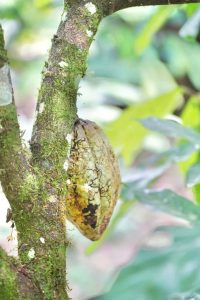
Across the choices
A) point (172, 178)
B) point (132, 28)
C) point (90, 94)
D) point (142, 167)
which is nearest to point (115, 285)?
point (142, 167)

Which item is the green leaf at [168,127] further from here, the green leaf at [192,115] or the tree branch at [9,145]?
the green leaf at [192,115]

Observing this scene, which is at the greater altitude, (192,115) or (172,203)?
(192,115)

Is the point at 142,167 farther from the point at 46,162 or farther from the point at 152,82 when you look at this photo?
the point at 152,82

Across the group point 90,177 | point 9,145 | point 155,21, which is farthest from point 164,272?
point 155,21

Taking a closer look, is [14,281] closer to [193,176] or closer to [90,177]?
[90,177]

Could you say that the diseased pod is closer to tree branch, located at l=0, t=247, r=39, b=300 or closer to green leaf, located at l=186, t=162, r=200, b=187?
tree branch, located at l=0, t=247, r=39, b=300

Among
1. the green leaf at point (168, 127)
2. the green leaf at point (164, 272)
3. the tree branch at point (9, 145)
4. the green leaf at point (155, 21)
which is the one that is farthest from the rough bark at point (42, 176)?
the green leaf at point (155, 21)

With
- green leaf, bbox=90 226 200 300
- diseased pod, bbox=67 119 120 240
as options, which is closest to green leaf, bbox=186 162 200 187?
green leaf, bbox=90 226 200 300
